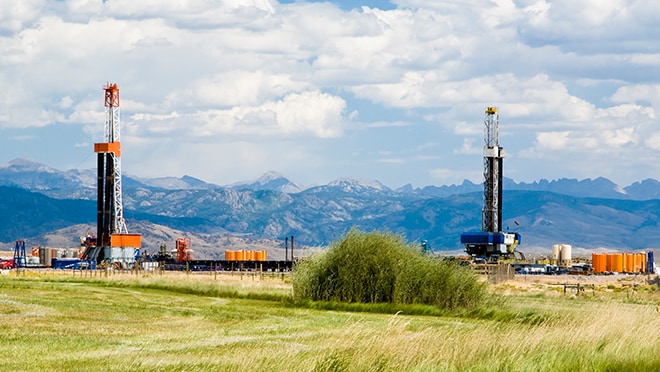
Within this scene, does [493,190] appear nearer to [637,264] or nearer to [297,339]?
[637,264]

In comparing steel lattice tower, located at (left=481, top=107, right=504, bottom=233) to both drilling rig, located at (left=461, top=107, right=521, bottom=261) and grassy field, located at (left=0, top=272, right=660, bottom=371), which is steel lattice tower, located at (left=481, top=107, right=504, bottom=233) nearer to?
drilling rig, located at (left=461, top=107, right=521, bottom=261)

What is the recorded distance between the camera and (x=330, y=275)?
5331 centimetres

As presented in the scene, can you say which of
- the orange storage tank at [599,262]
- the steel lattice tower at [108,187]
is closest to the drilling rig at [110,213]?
the steel lattice tower at [108,187]

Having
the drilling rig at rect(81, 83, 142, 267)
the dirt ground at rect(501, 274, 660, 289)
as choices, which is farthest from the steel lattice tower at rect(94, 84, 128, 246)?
the dirt ground at rect(501, 274, 660, 289)

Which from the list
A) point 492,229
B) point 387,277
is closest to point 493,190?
point 492,229

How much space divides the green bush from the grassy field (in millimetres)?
1990

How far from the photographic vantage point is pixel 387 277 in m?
52.1

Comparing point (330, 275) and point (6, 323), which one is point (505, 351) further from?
point (330, 275)

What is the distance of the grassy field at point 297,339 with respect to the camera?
82.1 feet

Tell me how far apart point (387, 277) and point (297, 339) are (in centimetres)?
1838

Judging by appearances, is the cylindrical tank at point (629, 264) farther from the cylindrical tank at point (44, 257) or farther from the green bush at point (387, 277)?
the green bush at point (387, 277)

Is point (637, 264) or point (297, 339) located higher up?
point (297, 339)

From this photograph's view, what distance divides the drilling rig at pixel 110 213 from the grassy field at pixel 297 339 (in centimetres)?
11346

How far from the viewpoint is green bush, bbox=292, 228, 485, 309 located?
51969 millimetres
